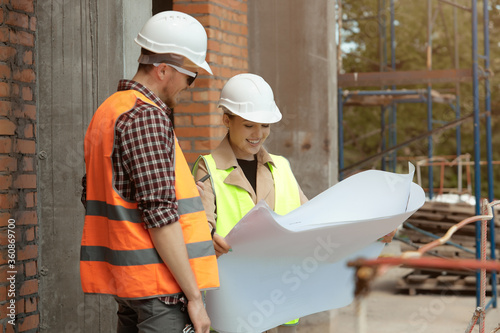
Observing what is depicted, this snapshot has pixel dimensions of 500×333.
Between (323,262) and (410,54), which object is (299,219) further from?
(410,54)

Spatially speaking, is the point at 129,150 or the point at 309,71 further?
the point at 309,71

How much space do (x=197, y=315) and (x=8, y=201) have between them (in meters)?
1.78

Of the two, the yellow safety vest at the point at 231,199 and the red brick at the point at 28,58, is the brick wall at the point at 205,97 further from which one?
the yellow safety vest at the point at 231,199

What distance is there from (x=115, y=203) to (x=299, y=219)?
67cm

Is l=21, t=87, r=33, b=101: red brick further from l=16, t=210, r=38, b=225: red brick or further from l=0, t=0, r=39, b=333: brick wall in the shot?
l=16, t=210, r=38, b=225: red brick

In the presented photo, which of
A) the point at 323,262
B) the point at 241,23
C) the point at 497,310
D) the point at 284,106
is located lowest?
the point at 497,310

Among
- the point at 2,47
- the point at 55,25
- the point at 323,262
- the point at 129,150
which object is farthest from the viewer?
the point at 55,25

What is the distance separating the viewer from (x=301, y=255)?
7.61 ft

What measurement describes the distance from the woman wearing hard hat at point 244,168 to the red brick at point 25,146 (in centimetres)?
129

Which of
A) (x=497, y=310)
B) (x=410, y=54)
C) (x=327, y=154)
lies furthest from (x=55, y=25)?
(x=410, y=54)

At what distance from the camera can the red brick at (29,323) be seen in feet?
11.6

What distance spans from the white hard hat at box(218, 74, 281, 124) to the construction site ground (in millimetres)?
3068

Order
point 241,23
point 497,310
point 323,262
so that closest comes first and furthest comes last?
point 323,262
point 241,23
point 497,310

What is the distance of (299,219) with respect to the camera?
231 cm
